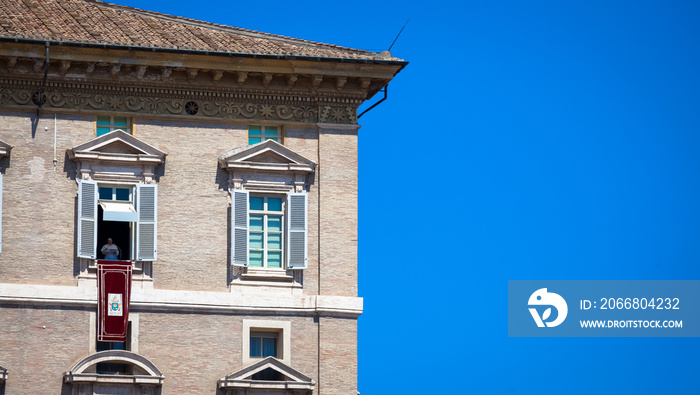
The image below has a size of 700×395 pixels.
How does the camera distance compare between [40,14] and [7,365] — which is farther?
[40,14]

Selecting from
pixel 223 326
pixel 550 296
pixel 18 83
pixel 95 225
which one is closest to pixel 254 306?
pixel 223 326

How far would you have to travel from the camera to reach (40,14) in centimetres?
4519

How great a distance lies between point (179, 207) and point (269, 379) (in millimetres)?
4820

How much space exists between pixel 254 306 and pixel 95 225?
438 cm

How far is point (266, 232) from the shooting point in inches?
1730

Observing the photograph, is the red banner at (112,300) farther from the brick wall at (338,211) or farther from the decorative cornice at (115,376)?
the brick wall at (338,211)

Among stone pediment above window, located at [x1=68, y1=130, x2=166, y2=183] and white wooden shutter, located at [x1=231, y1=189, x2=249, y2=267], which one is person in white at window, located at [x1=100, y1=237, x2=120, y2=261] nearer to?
stone pediment above window, located at [x1=68, y1=130, x2=166, y2=183]

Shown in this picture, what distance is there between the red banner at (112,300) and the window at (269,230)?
2.87 m

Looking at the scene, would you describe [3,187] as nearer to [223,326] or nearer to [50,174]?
[50,174]

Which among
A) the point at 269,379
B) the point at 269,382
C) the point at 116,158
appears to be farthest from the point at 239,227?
the point at 269,382

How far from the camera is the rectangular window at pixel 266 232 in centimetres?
4381

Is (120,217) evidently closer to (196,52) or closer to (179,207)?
(179,207)

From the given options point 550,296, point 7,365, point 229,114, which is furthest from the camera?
point 550,296

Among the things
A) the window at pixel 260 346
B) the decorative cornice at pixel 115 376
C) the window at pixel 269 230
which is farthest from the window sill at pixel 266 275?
the decorative cornice at pixel 115 376
